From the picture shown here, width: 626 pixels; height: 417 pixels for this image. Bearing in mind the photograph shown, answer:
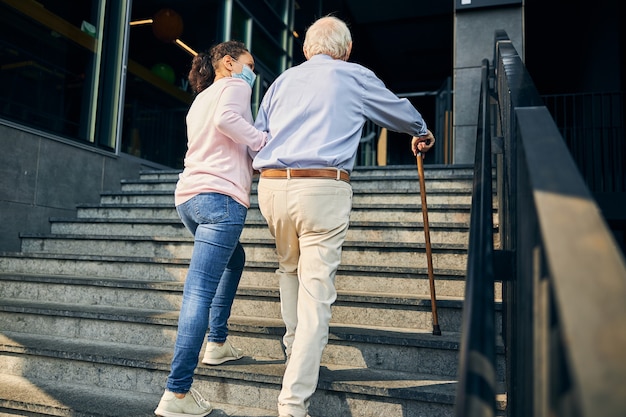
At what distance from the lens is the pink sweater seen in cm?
205

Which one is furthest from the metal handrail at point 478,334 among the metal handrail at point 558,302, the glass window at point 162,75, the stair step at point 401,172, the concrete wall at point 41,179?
the glass window at point 162,75

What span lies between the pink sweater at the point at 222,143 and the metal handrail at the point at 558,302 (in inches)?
45.1

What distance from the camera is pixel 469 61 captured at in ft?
18.9

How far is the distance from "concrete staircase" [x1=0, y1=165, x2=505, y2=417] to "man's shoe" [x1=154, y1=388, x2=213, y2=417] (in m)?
0.14

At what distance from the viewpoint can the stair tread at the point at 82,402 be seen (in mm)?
2176

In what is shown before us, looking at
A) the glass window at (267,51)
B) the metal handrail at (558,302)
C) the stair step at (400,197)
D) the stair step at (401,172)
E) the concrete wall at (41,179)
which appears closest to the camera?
the metal handrail at (558,302)

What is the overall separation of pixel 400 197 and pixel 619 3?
257 inches

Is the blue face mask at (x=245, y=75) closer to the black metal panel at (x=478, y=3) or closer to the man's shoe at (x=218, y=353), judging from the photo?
the man's shoe at (x=218, y=353)

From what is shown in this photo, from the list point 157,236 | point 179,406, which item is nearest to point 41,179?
point 157,236

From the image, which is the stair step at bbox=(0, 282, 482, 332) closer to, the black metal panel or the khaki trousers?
the khaki trousers

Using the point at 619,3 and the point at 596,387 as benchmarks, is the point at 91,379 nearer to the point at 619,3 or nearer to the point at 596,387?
the point at 596,387

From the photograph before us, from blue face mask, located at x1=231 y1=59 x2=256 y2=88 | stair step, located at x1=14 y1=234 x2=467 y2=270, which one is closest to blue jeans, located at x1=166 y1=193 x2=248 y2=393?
blue face mask, located at x1=231 y1=59 x2=256 y2=88

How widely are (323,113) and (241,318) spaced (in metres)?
1.40

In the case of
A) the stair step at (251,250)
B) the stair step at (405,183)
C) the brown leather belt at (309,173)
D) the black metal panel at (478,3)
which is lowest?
the stair step at (251,250)
